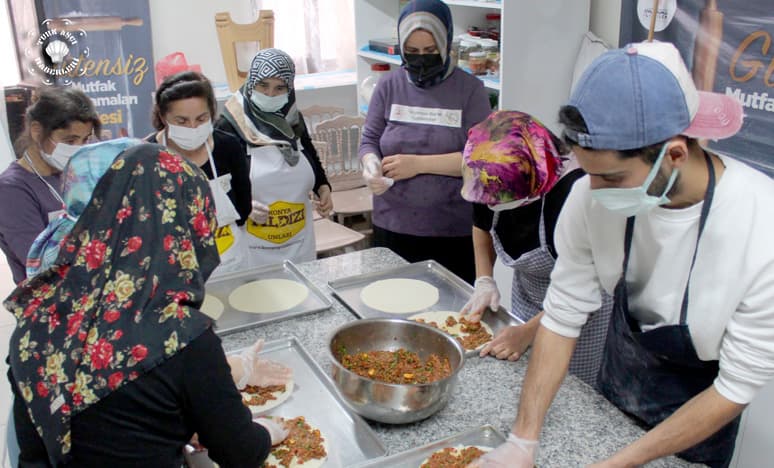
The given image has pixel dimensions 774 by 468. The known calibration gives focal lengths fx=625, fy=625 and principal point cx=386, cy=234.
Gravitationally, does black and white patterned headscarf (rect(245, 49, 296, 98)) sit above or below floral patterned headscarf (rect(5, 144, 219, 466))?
above

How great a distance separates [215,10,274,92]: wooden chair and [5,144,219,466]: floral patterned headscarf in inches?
107

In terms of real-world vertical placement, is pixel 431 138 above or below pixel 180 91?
below

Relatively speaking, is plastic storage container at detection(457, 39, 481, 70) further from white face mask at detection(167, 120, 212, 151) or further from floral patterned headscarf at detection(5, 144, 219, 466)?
floral patterned headscarf at detection(5, 144, 219, 466)

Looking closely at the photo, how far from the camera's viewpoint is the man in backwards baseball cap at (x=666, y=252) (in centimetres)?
98

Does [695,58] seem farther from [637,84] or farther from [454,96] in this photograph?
[637,84]

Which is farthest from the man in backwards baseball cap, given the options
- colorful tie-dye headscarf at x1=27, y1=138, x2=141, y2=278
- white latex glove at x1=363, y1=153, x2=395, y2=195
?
white latex glove at x1=363, y1=153, x2=395, y2=195

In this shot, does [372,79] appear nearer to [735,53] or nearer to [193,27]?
[193,27]

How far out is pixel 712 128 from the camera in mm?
984

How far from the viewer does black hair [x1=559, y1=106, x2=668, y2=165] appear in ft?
3.25

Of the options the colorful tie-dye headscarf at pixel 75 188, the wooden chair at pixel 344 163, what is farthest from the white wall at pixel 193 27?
the colorful tie-dye headscarf at pixel 75 188

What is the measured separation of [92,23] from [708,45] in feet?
10.3

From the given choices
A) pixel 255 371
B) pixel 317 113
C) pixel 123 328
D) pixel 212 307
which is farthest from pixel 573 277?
pixel 317 113

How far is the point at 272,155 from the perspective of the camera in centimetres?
222

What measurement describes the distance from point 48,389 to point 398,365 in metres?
0.68
